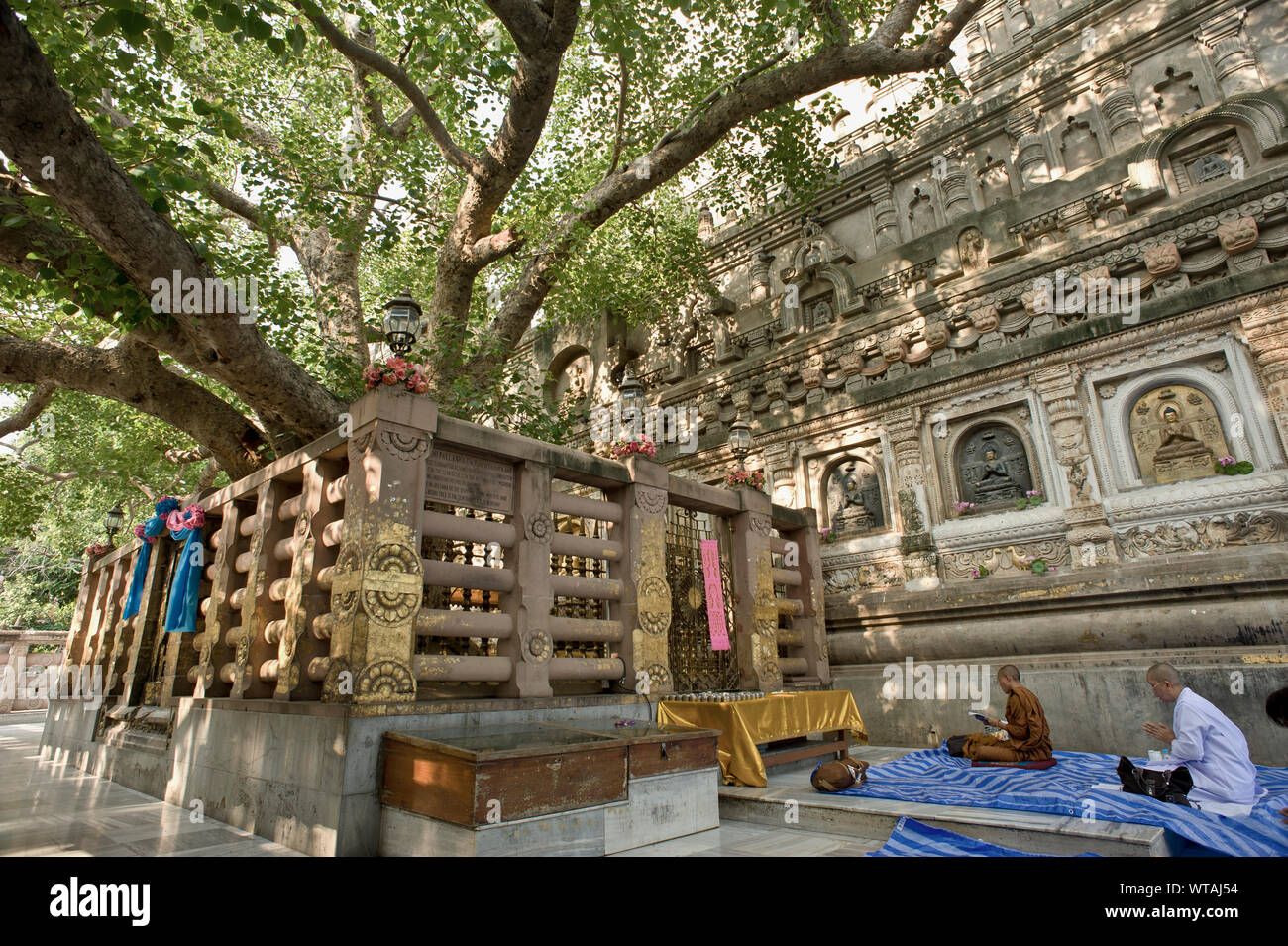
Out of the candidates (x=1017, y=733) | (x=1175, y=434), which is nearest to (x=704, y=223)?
(x=1175, y=434)

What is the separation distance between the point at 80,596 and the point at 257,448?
834cm

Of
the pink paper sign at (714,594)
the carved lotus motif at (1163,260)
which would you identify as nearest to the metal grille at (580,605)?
the pink paper sign at (714,594)

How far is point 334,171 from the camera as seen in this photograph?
10.5 metres

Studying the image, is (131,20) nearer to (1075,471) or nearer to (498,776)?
(498,776)

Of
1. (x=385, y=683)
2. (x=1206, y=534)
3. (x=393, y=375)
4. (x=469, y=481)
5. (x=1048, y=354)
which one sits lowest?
(x=385, y=683)

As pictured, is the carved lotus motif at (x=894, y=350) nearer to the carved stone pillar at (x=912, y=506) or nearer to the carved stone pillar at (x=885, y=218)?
the carved stone pillar at (x=912, y=506)

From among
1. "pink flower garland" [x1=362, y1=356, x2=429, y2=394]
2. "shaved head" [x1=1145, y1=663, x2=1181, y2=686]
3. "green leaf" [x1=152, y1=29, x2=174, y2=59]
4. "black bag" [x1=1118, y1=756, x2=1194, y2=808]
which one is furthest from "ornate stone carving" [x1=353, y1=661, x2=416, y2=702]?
"shaved head" [x1=1145, y1=663, x2=1181, y2=686]

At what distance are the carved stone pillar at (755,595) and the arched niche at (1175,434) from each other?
16.0 feet

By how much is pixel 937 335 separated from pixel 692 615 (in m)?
6.04

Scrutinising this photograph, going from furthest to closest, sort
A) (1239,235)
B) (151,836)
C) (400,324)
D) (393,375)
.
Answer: (1239,235) < (400,324) < (393,375) < (151,836)

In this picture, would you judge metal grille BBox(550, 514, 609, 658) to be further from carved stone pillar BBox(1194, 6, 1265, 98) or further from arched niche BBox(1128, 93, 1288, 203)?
carved stone pillar BBox(1194, 6, 1265, 98)

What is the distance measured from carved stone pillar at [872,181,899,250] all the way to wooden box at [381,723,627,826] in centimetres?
1095

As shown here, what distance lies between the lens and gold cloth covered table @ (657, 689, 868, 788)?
21.5 feet

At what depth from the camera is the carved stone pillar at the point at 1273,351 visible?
785 centimetres
